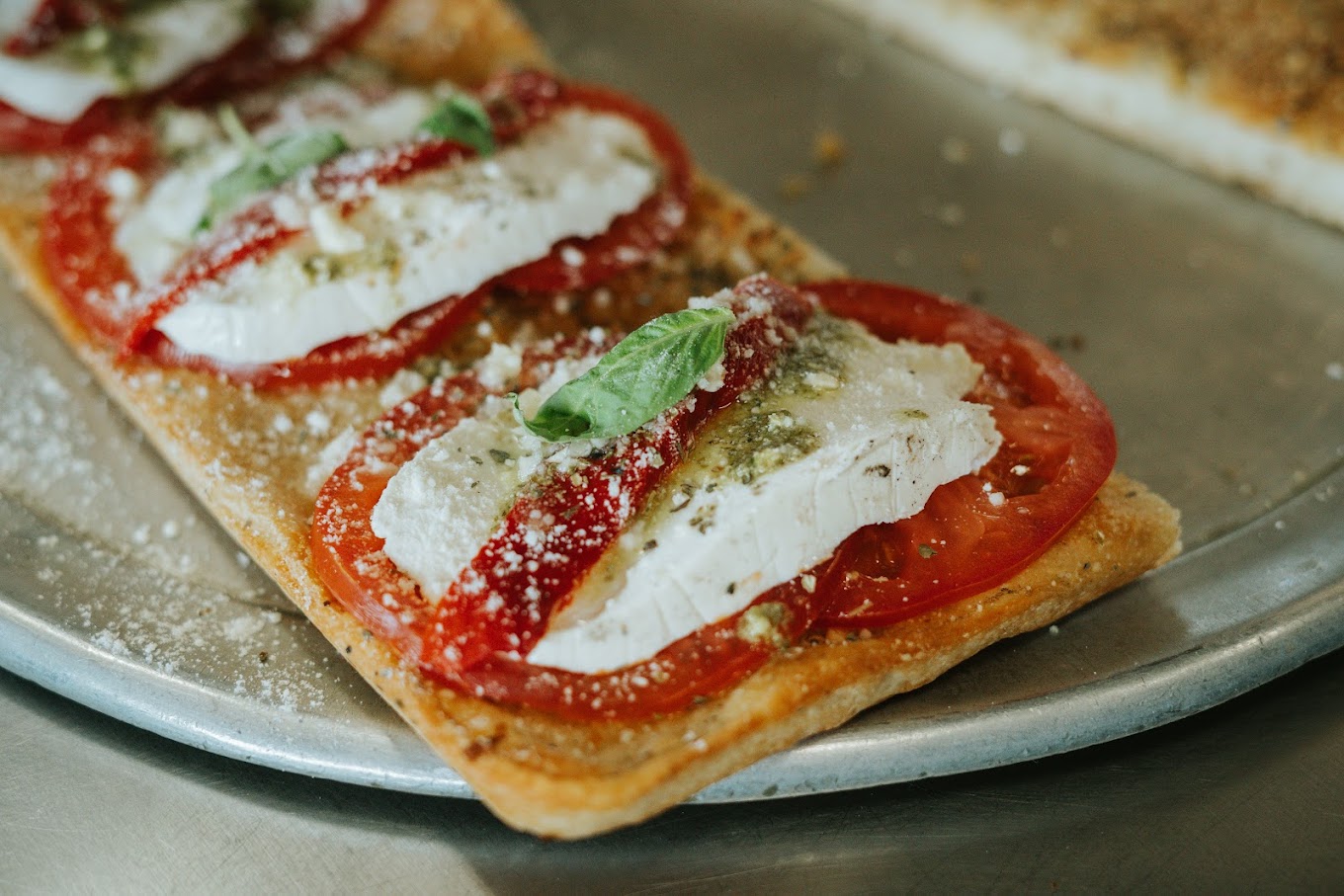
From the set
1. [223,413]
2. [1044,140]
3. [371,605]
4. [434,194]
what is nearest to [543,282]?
[434,194]

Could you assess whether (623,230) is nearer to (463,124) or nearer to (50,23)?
(463,124)

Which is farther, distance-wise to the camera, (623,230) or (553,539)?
(623,230)

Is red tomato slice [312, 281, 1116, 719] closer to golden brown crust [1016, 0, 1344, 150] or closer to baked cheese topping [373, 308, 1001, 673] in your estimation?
baked cheese topping [373, 308, 1001, 673]

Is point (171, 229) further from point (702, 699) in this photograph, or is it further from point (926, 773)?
point (926, 773)

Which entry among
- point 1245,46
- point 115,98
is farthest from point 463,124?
point 1245,46

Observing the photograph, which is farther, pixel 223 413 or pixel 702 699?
pixel 223 413

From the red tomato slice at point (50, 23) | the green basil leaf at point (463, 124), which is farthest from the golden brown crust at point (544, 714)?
the red tomato slice at point (50, 23)
